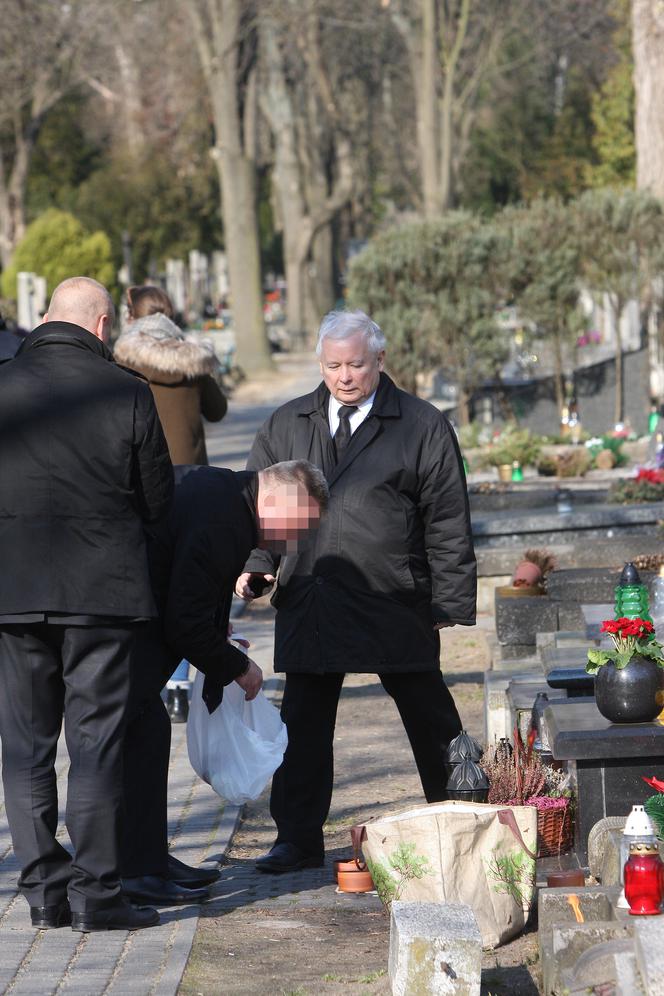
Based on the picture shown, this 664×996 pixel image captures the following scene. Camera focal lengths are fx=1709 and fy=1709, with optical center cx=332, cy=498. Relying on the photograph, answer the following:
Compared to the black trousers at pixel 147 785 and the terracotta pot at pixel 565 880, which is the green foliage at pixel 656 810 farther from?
the black trousers at pixel 147 785

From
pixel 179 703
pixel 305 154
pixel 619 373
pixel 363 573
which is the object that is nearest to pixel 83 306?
pixel 363 573

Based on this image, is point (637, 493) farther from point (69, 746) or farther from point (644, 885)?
point (644, 885)

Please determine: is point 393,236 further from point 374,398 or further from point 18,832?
point 18,832

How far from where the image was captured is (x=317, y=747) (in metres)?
5.77

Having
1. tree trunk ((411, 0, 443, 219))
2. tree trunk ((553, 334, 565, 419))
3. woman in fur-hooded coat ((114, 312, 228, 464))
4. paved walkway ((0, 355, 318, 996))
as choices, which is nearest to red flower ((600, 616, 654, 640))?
paved walkway ((0, 355, 318, 996))

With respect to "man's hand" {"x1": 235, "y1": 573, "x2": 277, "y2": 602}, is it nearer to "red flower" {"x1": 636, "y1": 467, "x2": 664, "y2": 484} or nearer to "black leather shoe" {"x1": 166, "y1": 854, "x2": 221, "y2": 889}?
"black leather shoe" {"x1": 166, "y1": 854, "x2": 221, "y2": 889}

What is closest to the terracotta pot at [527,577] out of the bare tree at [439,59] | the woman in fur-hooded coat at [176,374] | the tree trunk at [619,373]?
the woman in fur-hooded coat at [176,374]

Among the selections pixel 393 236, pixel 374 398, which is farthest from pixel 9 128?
pixel 374 398

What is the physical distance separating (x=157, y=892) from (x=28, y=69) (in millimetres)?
43312

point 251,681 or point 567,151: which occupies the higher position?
point 567,151

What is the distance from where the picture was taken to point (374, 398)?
5797 millimetres

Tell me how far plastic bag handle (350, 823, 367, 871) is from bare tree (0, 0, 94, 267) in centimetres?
4040

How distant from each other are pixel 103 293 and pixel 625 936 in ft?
7.61

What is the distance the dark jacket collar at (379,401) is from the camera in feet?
18.9
